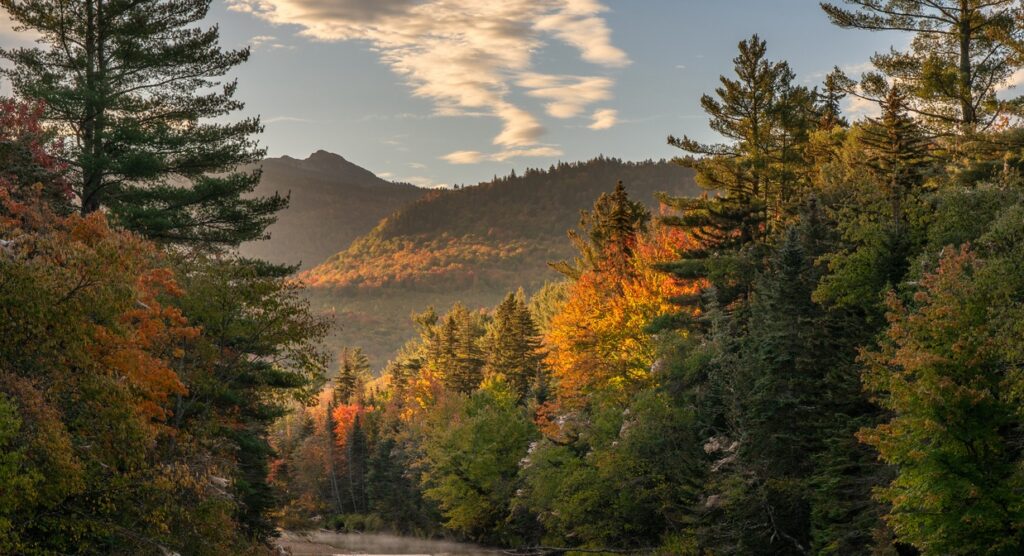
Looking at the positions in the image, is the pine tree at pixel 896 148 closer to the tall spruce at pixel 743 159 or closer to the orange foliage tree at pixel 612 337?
the tall spruce at pixel 743 159

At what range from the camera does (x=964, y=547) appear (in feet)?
65.7

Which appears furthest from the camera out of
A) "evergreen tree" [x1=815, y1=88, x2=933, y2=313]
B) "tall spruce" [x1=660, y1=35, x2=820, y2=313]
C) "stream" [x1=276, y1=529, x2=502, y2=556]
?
"stream" [x1=276, y1=529, x2=502, y2=556]

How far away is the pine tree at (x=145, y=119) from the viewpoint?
3011 cm

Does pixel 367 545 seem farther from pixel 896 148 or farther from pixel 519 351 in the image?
pixel 896 148

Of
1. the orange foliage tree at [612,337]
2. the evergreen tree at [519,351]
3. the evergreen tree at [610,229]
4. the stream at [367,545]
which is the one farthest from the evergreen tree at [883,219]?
the evergreen tree at [519,351]

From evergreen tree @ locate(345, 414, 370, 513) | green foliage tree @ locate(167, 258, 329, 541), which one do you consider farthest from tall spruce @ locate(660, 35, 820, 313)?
evergreen tree @ locate(345, 414, 370, 513)

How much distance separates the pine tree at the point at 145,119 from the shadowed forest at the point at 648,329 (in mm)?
108

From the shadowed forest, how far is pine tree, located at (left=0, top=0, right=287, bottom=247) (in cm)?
11

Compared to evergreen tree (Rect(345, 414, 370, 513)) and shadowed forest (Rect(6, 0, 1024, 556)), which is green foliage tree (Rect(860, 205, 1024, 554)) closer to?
shadowed forest (Rect(6, 0, 1024, 556))

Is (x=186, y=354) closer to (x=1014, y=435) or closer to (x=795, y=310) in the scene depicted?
(x=795, y=310)

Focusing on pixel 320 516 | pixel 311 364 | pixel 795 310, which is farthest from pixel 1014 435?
pixel 320 516

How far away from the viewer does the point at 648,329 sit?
44406mm

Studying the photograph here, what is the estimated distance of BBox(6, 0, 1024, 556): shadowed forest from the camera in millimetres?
18797

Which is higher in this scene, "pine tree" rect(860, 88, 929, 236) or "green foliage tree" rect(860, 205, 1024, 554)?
"pine tree" rect(860, 88, 929, 236)
